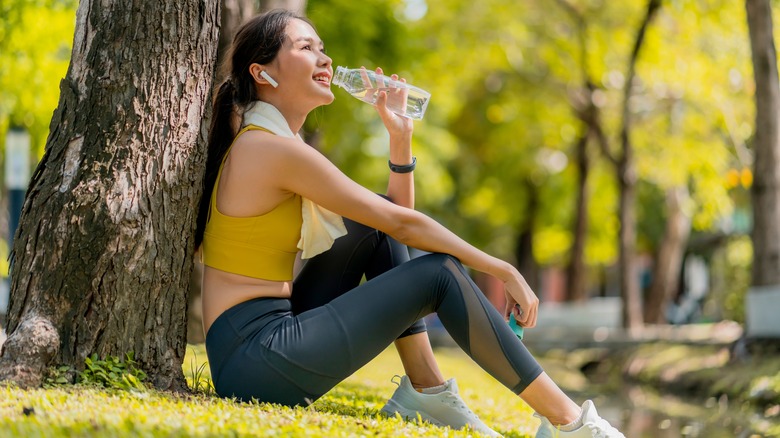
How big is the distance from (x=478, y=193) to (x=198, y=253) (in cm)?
2437

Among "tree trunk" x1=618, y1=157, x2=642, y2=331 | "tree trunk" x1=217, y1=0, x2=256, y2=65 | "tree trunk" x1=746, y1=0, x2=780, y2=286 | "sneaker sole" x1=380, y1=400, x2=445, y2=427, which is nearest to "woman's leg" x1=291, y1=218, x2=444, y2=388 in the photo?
"sneaker sole" x1=380, y1=400, x2=445, y2=427

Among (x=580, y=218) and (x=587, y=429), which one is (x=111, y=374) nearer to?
(x=587, y=429)

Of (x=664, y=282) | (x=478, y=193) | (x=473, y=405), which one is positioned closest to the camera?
(x=473, y=405)

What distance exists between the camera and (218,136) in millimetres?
4391

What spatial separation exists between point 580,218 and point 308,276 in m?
19.3

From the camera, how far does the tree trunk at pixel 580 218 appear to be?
22.8m

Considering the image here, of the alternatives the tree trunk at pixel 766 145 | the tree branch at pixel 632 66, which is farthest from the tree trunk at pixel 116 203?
the tree branch at pixel 632 66

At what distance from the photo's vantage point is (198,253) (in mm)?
4570

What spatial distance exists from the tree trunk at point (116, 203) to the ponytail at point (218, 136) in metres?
0.06

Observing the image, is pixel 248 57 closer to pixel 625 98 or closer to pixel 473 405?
pixel 473 405

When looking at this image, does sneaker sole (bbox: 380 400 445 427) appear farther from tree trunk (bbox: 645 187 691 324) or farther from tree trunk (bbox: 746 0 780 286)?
tree trunk (bbox: 645 187 691 324)

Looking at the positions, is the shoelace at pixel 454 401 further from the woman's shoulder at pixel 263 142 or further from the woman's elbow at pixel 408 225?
the woman's shoulder at pixel 263 142

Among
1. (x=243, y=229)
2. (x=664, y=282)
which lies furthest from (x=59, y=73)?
(x=664, y=282)

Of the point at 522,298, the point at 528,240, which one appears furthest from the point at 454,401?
the point at 528,240
